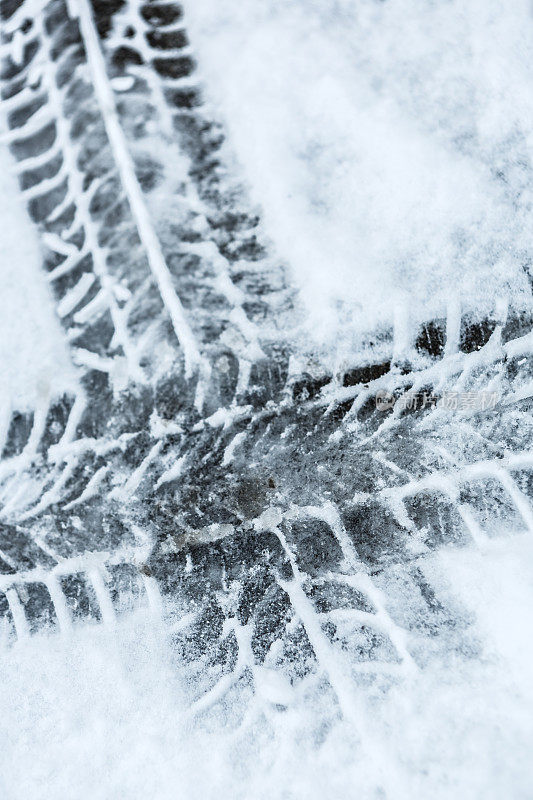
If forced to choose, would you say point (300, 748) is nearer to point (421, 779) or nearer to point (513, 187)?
point (421, 779)

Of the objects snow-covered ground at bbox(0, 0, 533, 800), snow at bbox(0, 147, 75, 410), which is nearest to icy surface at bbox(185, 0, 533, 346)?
snow-covered ground at bbox(0, 0, 533, 800)

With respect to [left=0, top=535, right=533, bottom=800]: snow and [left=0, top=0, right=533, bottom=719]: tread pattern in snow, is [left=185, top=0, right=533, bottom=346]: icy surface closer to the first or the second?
[left=0, top=0, right=533, bottom=719]: tread pattern in snow

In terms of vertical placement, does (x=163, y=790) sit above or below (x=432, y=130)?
below

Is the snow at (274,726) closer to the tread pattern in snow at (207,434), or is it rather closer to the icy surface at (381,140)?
the tread pattern in snow at (207,434)

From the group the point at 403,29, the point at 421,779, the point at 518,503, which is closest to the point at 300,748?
the point at 421,779

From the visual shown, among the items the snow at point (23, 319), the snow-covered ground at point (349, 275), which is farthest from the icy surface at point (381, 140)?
the snow at point (23, 319)

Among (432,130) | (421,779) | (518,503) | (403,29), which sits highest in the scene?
(403,29)

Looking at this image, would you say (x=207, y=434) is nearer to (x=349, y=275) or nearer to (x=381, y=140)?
(x=349, y=275)

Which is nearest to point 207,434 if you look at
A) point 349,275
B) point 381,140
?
point 349,275
